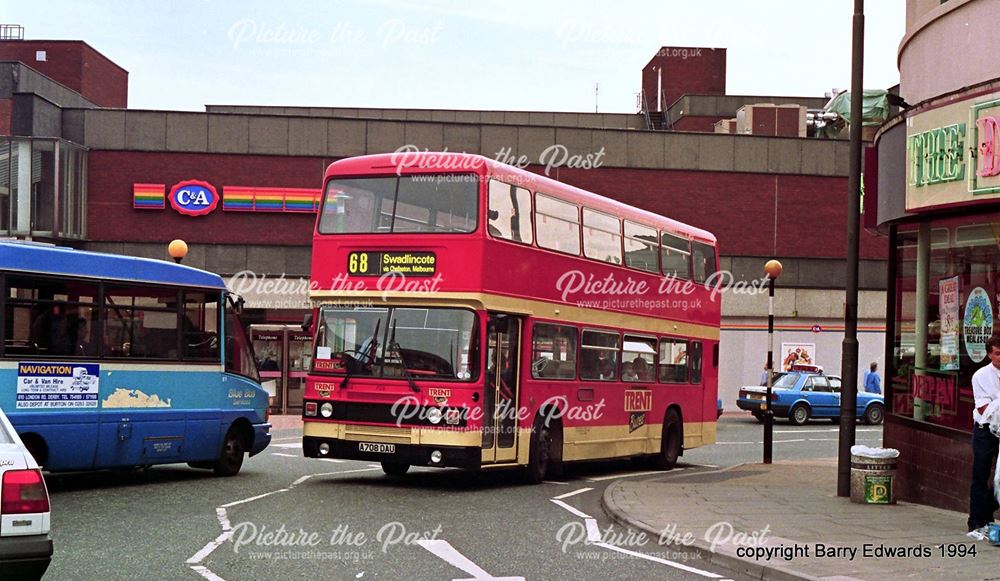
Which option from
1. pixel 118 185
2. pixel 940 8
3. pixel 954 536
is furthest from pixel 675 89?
pixel 954 536

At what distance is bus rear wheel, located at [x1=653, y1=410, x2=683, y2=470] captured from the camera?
75.7ft

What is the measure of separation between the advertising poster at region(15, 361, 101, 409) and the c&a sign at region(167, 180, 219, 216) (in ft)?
89.9

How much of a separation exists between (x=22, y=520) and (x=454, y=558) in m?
4.26

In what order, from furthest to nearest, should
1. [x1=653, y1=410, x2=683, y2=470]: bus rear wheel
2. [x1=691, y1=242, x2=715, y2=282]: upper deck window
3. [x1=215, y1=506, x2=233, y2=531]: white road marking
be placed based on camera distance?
1. [x1=691, y1=242, x2=715, y2=282]: upper deck window
2. [x1=653, y1=410, x2=683, y2=470]: bus rear wheel
3. [x1=215, y1=506, x2=233, y2=531]: white road marking

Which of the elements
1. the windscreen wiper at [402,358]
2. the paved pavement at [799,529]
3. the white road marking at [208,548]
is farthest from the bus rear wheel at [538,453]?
the white road marking at [208,548]

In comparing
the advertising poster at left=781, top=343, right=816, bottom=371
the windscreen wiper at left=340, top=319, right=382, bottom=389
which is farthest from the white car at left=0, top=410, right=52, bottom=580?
the advertising poster at left=781, top=343, right=816, bottom=371

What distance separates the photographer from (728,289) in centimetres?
4706

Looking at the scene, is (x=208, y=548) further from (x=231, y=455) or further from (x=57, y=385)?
(x=231, y=455)

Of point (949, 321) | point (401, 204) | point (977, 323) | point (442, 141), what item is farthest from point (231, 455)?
point (442, 141)

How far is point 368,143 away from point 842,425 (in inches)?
1156

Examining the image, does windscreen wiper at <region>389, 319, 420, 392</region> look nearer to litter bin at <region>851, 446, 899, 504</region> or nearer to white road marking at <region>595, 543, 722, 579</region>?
white road marking at <region>595, 543, 722, 579</region>

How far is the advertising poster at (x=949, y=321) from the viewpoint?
48.9ft

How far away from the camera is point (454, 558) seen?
10672mm

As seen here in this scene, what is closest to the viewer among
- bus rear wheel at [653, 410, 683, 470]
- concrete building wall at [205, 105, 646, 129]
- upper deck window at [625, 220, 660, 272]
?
upper deck window at [625, 220, 660, 272]
